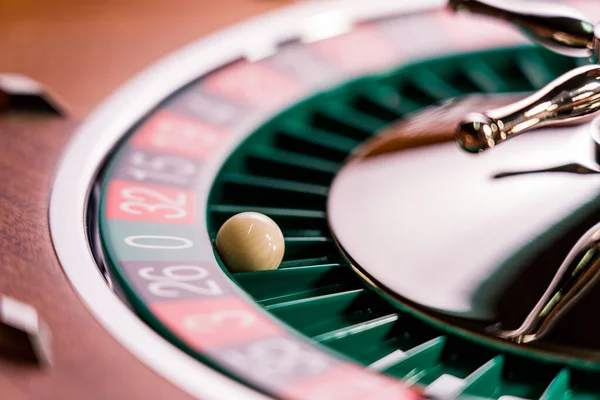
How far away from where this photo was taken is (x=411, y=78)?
182cm

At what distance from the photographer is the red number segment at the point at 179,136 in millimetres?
1485

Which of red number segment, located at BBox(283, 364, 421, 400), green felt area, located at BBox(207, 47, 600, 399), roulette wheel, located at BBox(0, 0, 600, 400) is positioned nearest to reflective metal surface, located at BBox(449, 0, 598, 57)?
A: roulette wheel, located at BBox(0, 0, 600, 400)

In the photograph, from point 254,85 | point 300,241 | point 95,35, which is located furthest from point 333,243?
point 95,35

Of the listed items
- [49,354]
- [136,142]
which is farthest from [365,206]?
[49,354]

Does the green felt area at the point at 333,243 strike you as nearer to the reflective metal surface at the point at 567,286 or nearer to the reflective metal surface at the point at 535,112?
the reflective metal surface at the point at 567,286

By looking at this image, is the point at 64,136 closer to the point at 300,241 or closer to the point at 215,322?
the point at 300,241

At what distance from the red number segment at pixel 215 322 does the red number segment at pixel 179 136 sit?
46 cm

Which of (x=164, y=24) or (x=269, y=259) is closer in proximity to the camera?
(x=269, y=259)

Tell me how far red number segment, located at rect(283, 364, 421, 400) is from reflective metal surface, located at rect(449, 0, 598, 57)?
524 millimetres

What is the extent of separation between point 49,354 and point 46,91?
753 mm

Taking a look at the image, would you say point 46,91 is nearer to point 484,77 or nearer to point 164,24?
point 164,24

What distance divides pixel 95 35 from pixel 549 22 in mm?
1085

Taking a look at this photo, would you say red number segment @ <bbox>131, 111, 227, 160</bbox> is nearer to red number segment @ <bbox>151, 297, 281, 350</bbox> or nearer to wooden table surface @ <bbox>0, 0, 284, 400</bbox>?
wooden table surface @ <bbox>0, 0, 284, 400</bbox>

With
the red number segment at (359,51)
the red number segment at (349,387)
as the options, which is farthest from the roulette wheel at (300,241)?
the red number segment at (359,51)
